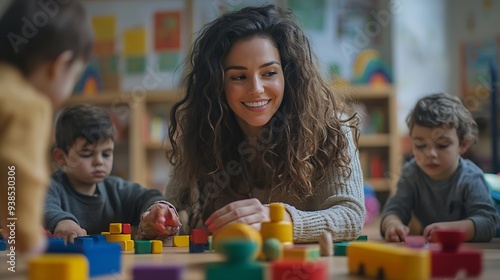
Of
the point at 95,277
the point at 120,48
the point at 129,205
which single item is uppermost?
the point at 120,48

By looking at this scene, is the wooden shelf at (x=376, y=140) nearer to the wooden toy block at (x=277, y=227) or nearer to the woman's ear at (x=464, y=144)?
the woman's ear at (x=464, y=144)

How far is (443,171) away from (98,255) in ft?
3.79

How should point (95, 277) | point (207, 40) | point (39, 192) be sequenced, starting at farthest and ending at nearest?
point (207, 40) < point (95, 277) < point (39, 192)

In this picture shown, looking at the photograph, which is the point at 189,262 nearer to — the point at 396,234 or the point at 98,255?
the point at 98,255

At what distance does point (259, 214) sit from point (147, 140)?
3.51 m

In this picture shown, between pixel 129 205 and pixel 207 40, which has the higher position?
pixel 207 40

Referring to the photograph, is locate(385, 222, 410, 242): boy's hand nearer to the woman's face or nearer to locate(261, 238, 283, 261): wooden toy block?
the woman's face

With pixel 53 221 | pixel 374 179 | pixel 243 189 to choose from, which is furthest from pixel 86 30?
pixel 374 179

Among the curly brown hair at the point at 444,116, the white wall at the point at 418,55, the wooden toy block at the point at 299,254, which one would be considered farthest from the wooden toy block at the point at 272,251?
the white wall at the point at 418,55

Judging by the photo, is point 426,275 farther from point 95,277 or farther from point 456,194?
point 456,194

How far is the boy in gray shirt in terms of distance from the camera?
168 centimetres

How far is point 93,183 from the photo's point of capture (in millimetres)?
1730

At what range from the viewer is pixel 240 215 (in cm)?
116

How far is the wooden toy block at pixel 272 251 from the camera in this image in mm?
921
